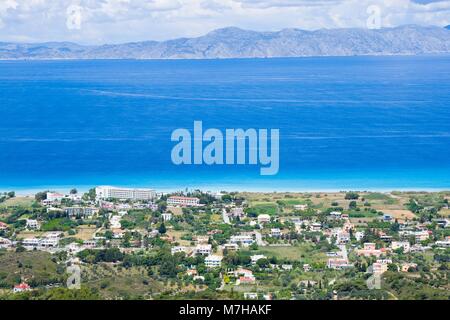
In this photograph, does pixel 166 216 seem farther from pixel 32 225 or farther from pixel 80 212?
pixel 32 225

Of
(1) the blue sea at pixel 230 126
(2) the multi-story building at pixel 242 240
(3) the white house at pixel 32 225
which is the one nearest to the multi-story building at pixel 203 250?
(2) the multi-story building at pixel 242 240

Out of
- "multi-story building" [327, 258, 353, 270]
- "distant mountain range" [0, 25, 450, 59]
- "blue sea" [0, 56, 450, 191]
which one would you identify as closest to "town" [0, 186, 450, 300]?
"multi-story building" [327, 258, 353, 270]

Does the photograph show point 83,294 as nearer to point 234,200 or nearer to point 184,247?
point 184,247

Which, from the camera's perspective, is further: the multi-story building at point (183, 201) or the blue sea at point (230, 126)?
the blue sea at point (230, 126)

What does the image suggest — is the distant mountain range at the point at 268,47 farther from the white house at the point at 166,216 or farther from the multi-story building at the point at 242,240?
the multi-story building at the point at 242,240

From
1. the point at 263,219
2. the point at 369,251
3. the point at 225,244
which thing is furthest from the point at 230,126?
the point at 369,251

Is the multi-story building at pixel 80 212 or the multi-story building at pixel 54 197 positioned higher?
the multi-story building at pixel 54 197
